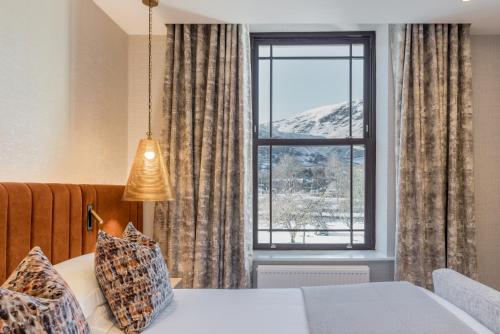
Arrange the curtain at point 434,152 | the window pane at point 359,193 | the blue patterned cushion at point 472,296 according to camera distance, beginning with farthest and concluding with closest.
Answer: the window pane at point 359,193 < the curtain at point 434,152 < the blue patterned cushion at point 472,296

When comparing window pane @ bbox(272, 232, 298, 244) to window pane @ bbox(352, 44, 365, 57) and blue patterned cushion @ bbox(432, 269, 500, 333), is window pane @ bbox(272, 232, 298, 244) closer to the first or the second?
blue patterned cushion @ bbox(432, 269, 500, 333)

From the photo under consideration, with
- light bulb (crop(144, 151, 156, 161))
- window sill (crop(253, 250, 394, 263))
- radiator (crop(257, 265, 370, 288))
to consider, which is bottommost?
radiator (crop(257, 265, 370, 288))

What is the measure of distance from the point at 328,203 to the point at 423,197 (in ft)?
2.56

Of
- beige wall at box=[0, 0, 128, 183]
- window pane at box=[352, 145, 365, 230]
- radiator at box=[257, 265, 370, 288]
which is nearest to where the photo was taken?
beige wall at box=[0, 0, 128, 183]

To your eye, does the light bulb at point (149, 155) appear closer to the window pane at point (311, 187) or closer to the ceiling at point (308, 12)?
the ceiling at point (308, 12)

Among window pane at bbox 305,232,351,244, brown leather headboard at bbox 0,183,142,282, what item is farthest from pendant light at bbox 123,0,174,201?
window pane at bbox 305,232,351,244

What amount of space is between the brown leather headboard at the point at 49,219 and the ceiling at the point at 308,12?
128 cm

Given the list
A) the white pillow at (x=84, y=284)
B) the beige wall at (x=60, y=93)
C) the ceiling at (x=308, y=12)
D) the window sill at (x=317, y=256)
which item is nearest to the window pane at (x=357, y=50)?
the ceiling at (x=308, y=12)

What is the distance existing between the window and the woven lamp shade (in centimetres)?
112

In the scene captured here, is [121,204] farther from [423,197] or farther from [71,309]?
[423,197]

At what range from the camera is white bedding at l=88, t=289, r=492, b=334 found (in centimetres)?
154

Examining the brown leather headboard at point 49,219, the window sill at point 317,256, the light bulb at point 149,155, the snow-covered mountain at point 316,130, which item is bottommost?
the window sill at point 317,256

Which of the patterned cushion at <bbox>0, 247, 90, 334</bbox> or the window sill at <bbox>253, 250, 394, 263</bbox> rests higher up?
the patterned cushion at <bbox>0, 247, 90, 334</bbox>

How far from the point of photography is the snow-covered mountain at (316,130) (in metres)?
3.38
